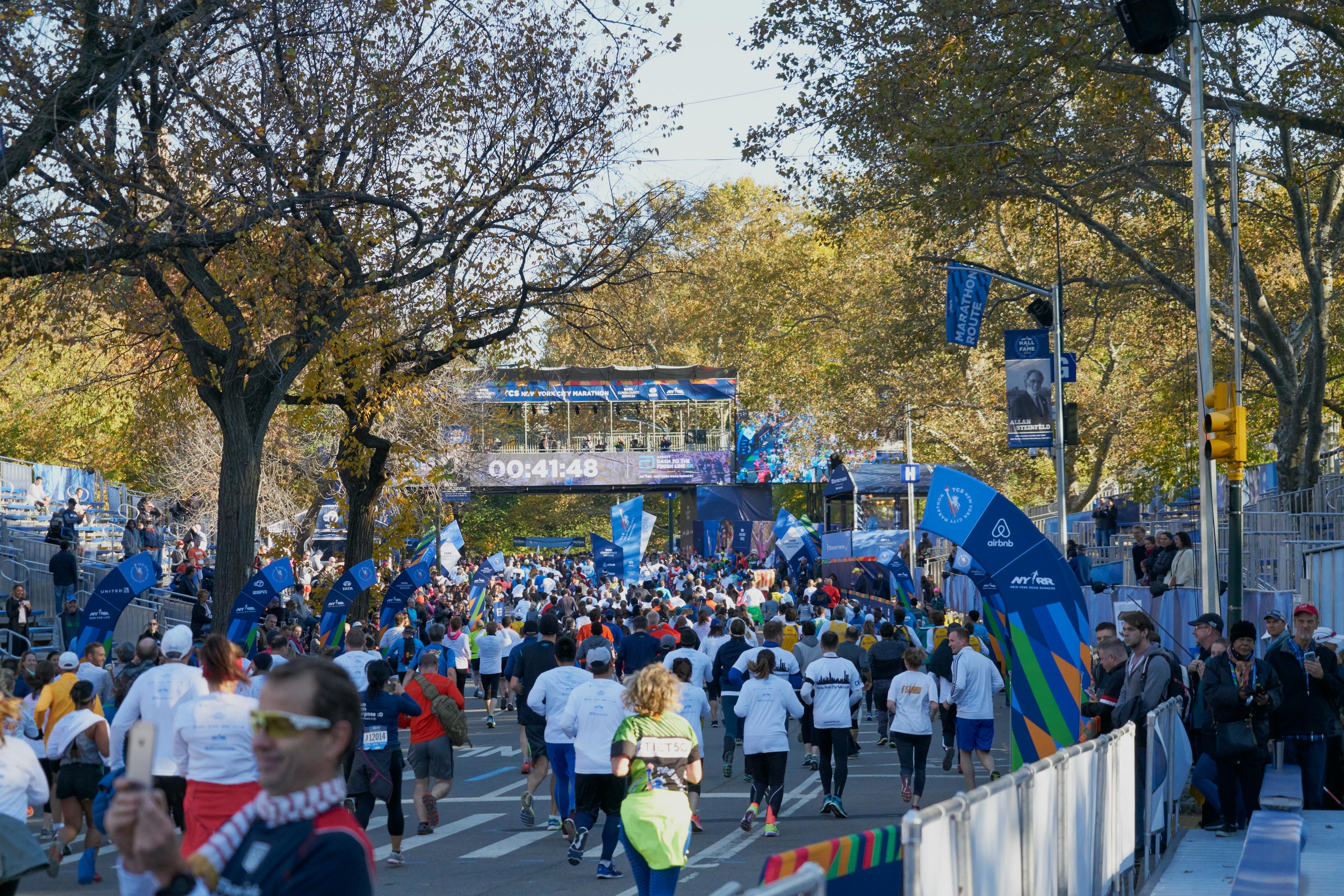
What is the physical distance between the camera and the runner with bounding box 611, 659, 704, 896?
8.02 metres

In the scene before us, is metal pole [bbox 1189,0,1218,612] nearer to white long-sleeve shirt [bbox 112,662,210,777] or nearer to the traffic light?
the traffic light

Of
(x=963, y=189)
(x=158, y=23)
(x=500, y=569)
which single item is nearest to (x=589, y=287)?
(x=963, y=189)

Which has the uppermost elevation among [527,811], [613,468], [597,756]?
[613,468]

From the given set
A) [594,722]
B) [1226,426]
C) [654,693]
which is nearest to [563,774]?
[594,722]

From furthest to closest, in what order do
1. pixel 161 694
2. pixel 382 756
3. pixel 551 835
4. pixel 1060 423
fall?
1. pixel 1060 423
2. pixel 551 835
3. pixel 382 756
4. pixel 161 694

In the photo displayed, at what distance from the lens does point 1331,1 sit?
57.9 feet

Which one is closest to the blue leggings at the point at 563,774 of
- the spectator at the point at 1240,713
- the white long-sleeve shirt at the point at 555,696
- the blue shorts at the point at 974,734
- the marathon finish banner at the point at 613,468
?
the white long-sleeve shirt at the point at 555,696

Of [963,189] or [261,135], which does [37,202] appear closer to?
[261,135]

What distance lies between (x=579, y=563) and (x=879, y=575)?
2172cm

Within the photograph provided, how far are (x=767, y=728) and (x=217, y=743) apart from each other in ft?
18.8

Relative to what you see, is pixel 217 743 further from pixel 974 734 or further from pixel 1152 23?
pixel 1152 23

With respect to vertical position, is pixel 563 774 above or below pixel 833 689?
below

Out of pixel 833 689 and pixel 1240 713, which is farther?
pixel 833 689

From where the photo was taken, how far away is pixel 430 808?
42.5 ft
